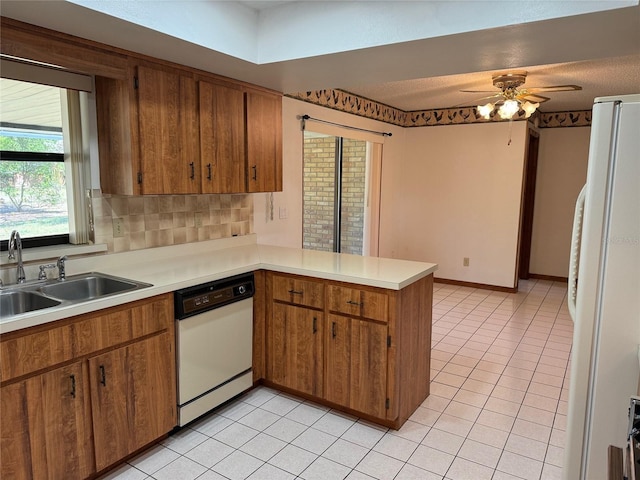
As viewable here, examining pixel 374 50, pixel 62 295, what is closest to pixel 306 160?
pixel 374 50

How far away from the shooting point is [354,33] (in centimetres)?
216

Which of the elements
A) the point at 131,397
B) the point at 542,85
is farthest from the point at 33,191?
the point at 542,85

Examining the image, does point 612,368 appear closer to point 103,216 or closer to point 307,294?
point 307,294

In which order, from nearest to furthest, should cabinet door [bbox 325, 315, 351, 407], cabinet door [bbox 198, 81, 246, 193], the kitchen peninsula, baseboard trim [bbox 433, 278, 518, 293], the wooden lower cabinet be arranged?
the kitchen peninsula, the wooden lower cabinet, cabinet door [bbox 325, 315, 351, 407], cabinet door [bbox 198, 81, 246, 193], baseboard trim [bbox 433, 278, 518, 293]

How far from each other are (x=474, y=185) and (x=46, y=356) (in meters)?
5.05

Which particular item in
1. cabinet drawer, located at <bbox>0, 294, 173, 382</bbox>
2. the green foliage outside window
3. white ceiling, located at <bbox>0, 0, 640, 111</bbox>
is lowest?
cabinet drawer, located at <bbox>0, 294, 173, 382</bbox>

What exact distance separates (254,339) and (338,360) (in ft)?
1.94

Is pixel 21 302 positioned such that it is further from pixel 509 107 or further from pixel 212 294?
pixel 509 107

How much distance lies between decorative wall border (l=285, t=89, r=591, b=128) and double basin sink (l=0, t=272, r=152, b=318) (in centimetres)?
293

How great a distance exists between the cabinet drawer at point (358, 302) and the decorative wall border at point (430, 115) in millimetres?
2531

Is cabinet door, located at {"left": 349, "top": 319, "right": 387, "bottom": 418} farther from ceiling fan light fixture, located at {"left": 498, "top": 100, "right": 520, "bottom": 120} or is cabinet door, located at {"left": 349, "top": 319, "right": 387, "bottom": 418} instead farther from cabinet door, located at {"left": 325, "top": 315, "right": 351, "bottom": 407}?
ceiling fan light fixture, located at {"left": 498, "top": 100, "right": 520, "bottom": 120}

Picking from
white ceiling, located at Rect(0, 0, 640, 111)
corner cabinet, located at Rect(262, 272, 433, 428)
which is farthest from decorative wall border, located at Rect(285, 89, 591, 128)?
corner cabinet, located at Rect(262, 272, 433, 428)

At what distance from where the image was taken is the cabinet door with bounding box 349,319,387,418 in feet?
7.88

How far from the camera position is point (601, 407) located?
1.64 meters
